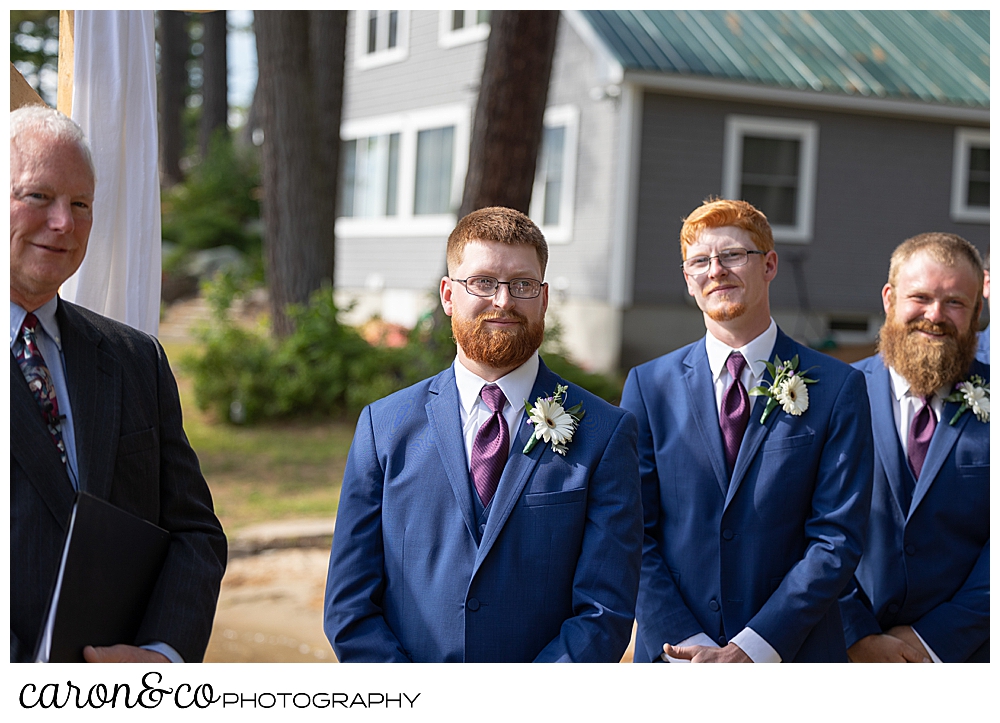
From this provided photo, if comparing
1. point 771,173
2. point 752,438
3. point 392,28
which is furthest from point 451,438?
point 392,28

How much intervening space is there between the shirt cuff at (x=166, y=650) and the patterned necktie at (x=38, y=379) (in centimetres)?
45

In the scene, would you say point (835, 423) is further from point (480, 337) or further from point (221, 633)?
point (221, 633)

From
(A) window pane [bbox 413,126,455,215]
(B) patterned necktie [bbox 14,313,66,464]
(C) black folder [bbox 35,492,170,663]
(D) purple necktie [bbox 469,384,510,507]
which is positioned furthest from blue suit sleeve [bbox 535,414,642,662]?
(A) window pane [bbox 413,126,455,215]

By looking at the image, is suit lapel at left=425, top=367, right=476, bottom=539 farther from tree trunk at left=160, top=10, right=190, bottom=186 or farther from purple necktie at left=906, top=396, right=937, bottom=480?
tree trunk at left=160, top=10, right=190, bottom=186

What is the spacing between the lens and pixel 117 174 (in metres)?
2.97

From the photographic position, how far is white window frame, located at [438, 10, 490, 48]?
1561 centimetres

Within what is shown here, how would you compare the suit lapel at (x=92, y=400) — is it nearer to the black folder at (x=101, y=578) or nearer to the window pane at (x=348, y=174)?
the black folder at (x=101, y=578)

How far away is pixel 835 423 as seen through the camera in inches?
110

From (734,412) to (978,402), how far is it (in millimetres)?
796

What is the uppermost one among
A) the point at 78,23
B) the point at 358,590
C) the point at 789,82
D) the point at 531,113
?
the point at 789,82

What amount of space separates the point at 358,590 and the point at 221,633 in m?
3.56

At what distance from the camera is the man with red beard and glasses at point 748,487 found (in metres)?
2.72

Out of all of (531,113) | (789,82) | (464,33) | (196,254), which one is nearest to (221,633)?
(531,113)

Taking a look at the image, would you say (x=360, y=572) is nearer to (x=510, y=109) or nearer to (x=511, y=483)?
(x=511, y=483)
